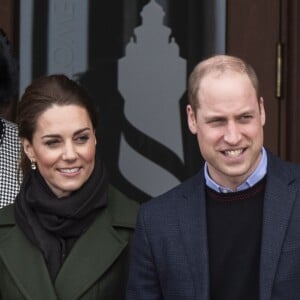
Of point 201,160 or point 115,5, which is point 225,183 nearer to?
point 201,160

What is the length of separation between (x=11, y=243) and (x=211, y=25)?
1.38 meters

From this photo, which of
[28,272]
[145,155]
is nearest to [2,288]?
[28,272]

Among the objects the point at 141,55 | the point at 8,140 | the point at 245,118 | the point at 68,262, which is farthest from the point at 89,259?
the point at 141,55

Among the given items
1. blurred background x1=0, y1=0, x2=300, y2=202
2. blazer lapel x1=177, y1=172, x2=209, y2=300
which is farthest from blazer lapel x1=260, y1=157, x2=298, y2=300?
blurred background x1=0, y1=0, x2=300, y2=202

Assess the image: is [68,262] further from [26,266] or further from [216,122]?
[216,122]

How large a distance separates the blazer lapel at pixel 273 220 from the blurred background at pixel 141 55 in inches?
50.1

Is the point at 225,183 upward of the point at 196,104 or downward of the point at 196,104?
downward

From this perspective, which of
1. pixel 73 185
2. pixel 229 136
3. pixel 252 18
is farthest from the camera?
pixel 252 18

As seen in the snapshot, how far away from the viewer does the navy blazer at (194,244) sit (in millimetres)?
2352

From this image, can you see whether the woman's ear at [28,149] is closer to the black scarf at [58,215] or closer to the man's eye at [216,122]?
the black scarf at [58,215]

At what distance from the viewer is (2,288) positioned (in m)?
2.79

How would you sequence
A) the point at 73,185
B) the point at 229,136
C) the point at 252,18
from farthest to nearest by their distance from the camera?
the point at 252,18 → the point at 73,185 → the point at 229,136

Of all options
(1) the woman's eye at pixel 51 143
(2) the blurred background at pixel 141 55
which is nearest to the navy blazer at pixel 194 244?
(1) the woman's eye at pixel 51 143

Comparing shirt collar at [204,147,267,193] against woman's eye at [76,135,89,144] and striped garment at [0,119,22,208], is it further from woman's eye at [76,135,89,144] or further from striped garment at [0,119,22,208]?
striped garment at [0,119,22,208]
